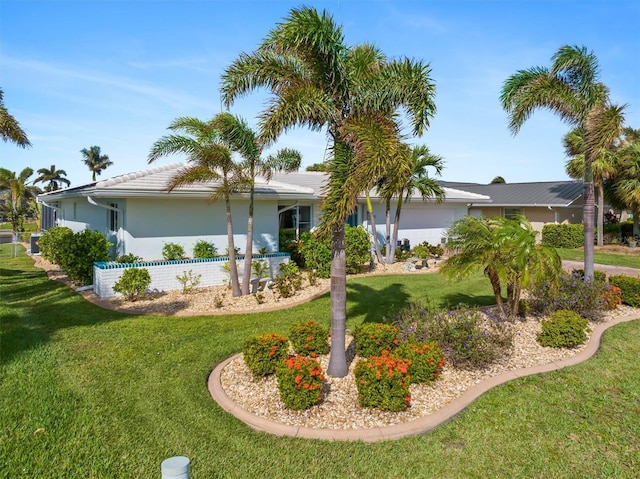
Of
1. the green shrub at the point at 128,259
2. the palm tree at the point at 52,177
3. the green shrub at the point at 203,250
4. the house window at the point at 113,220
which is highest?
the palm tree at the point at 52,177

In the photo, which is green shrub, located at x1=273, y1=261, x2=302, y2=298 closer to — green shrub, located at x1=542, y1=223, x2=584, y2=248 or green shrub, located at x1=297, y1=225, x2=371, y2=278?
green shrub, located at x1=297, y1=225, x2=371, y2=278

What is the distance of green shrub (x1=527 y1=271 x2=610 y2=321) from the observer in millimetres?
9156

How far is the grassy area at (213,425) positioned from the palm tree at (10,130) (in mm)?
6588

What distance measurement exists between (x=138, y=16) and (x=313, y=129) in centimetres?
546

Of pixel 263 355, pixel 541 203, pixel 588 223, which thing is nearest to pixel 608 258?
pixel 541 203

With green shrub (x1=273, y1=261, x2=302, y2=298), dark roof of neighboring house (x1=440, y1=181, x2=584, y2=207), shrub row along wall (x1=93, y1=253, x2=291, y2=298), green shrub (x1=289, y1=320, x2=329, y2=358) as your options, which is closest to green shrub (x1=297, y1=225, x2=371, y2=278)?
shrub row along wall (x1=93, y1=253, x2=291, y2=298)

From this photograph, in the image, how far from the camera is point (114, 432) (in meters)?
4.56

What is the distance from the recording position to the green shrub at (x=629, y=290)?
10.5 meters

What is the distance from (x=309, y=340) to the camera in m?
6.90

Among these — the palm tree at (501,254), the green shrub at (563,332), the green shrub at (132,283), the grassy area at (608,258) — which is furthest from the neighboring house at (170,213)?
the grassy area at (608,258)

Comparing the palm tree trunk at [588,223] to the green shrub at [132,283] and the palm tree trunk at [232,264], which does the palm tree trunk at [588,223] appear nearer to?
the palm tree trunk at [232,264]

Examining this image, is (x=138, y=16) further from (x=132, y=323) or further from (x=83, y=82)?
(x=132, y=323)

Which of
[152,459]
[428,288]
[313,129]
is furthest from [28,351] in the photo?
[428,288]

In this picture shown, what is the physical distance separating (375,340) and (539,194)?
26755mm
